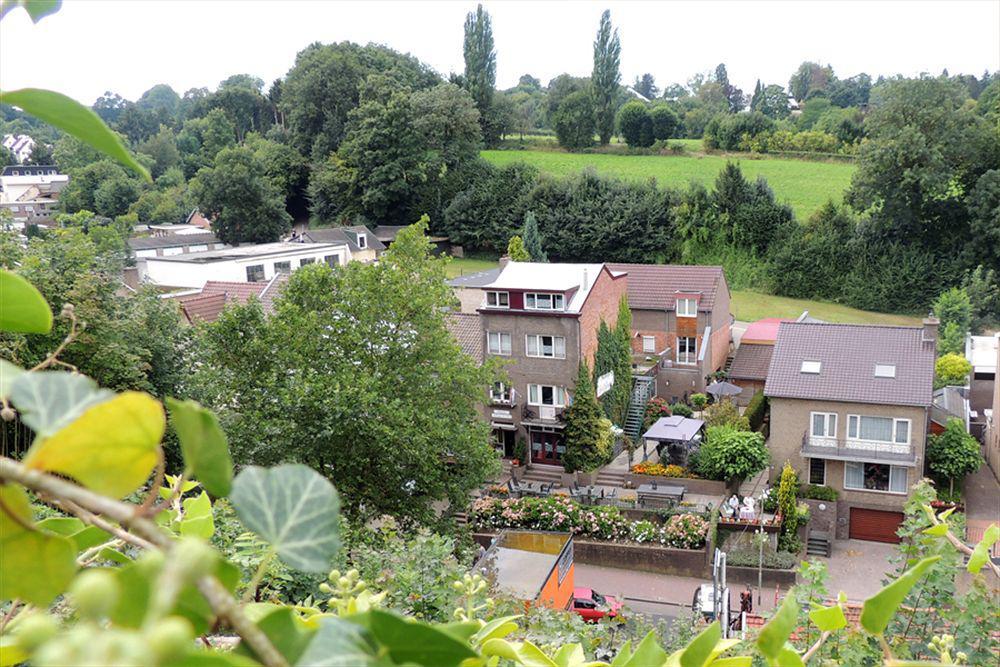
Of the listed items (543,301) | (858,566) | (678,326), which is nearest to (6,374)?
(858,566)

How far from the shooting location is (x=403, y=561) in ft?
33.6

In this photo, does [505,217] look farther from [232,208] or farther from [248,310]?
[248,310]

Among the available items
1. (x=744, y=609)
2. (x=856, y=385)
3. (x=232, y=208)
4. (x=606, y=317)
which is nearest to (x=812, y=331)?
(x=856, y=385)

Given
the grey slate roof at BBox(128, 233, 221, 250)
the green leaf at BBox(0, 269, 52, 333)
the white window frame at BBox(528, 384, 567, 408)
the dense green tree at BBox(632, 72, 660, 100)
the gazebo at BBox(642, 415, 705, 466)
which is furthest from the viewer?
the dense green tree at BBox(632, 72, 660, 100)

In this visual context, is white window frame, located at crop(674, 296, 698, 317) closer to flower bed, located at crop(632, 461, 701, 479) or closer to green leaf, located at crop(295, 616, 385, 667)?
flower bed, located at crop(632, 461, 701, 479)

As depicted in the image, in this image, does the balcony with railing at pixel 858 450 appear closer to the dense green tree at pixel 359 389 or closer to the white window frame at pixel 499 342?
the white window frame at pixel 499 342

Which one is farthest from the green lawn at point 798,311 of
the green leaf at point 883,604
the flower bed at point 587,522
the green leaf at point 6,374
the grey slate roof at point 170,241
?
the green leaf at point 6,374

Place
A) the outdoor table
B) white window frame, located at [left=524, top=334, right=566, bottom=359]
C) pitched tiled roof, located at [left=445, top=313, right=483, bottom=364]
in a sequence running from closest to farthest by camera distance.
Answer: the outdoor table
white window frame, located at [left=524, top=334, right=566, bottom=359]
pitched tiled roof, located at [left=445, top=313, right=483, bottom=364]

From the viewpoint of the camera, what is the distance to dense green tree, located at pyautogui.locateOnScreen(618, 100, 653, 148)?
63.7 meters

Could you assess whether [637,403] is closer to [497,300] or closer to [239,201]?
[497,300]

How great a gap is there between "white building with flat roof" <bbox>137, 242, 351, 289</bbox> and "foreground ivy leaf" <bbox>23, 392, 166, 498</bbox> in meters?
32.5

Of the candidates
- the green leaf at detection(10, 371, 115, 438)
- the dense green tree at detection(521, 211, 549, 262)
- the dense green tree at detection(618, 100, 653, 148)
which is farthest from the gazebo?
the dense green tree at detection(618, 100, 653, 148)

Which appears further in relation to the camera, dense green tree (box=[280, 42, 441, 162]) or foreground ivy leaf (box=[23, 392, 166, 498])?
dense green tree (box=[280, 42, 441, 162])

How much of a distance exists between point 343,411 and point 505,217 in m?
38.4
